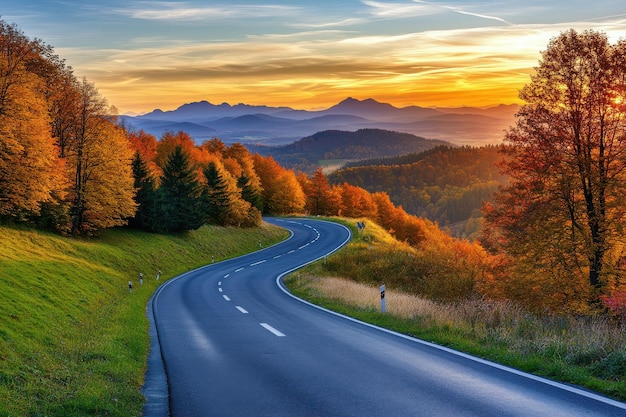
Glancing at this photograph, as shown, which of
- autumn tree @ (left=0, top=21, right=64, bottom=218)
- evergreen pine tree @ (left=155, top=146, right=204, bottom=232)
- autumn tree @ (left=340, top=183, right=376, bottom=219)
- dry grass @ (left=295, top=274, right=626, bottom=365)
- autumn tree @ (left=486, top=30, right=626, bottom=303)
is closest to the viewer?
dry grass @ (left=295, top=274, right=626, bottom=365)

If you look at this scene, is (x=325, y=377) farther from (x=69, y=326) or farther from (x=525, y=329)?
(x=69, y=326)

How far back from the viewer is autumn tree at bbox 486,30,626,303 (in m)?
19.9

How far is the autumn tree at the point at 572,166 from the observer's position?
65.3 ft

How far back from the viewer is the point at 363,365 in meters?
8.93

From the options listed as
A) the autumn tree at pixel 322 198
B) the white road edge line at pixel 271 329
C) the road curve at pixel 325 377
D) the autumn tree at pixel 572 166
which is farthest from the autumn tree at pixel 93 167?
the autumn tree at pixel 322 198

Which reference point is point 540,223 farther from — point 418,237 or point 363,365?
point 418,237

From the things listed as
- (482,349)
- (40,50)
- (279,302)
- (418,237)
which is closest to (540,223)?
(279,302)

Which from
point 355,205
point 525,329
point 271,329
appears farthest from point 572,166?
point 355,205

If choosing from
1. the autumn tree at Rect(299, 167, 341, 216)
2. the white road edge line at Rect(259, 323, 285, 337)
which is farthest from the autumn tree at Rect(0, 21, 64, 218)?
the autumn tree at Rect(299, 167, 341, 216)

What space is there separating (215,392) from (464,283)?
23317 mm

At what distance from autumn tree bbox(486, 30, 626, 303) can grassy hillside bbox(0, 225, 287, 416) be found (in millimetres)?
16760

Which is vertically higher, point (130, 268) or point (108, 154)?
point (108, 154)

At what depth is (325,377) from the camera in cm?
821

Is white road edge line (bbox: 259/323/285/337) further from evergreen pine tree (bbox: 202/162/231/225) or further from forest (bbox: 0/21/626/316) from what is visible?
evergreen pine tree (bbox: 202/162/231/225)
